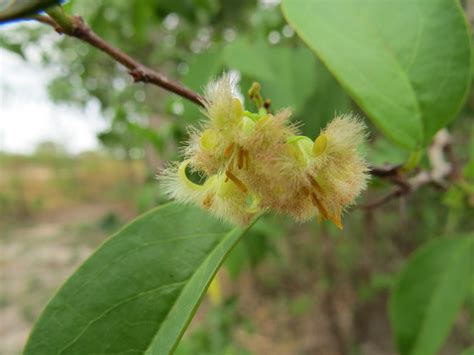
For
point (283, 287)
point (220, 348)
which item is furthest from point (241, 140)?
point (283, 287)

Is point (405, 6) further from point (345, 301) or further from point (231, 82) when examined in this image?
point (345, 301)

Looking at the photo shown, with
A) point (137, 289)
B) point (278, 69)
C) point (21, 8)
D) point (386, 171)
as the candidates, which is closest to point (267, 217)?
point (278, 69)

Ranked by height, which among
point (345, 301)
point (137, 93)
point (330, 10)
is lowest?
point (345, 301)

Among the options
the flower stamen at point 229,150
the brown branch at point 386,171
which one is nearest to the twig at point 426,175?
the brown branch at point 386,171

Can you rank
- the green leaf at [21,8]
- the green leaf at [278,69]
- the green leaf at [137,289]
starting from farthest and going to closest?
the green leaf at [278,69] < the green leaf at [137,289] < the green leaf at [21,8]

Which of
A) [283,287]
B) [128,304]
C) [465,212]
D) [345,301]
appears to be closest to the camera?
[128,304]

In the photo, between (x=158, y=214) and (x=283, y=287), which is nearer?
(x=158, y=214)

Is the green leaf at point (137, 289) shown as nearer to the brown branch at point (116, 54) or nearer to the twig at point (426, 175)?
the brown branch at point (116, 54)

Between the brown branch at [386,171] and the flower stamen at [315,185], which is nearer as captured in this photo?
the flower stamen at [315,185]
